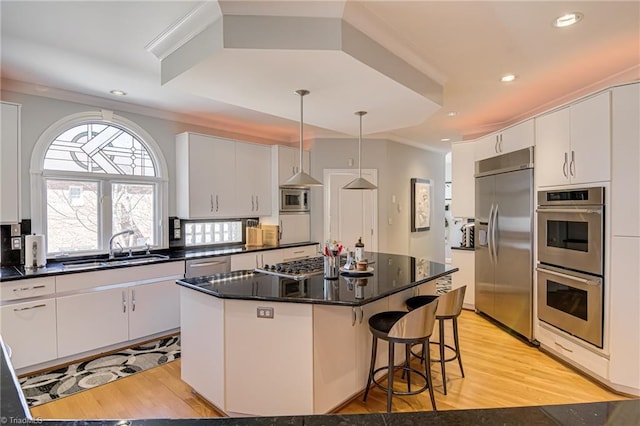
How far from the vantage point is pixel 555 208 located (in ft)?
10.8

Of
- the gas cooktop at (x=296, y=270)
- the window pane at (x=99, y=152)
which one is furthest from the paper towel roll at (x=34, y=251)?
the gas cooktop at (x=296, y=270)

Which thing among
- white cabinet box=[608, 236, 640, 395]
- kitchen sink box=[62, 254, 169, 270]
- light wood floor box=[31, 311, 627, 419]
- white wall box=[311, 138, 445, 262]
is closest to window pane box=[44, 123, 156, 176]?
kitchen sink box=[62, 254, 169, 270]

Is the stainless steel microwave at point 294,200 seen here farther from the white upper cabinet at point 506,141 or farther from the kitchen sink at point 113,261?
the white upper cabinet at point 506,141

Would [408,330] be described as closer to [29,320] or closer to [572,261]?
[572,261]

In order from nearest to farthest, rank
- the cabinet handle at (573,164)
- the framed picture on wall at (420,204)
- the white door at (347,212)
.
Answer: the cabinet handle at (573,164) → the white door at (347,212) → the framed picture on wall at (420,204)

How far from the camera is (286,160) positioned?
5.44m

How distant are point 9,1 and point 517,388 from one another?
4354 mm

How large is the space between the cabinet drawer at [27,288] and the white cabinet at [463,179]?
4.72 meters

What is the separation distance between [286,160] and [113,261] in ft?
8.90

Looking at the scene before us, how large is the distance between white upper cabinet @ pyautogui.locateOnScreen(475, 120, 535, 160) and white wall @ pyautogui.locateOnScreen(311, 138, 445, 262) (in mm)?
1487

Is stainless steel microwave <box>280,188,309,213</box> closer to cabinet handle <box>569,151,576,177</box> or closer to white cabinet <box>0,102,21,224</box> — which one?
white cabinet <box>0,102,21,224</box>

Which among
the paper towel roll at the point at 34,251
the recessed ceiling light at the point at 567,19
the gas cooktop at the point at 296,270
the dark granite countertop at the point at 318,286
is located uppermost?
the recessed ceiling light at the point at 567,19

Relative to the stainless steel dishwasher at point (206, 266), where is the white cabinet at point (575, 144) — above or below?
above

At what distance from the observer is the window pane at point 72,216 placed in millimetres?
3623
